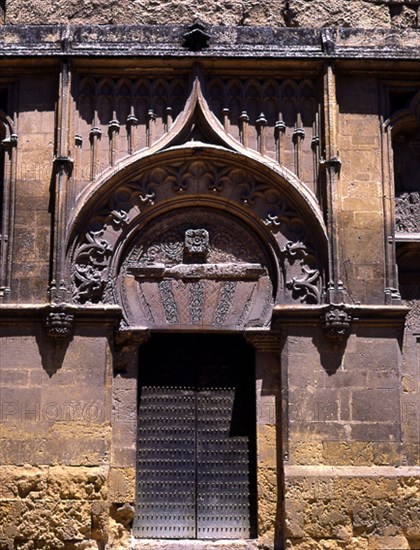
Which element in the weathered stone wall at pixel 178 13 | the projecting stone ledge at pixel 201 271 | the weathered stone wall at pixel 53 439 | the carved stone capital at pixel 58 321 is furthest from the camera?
the weathered stone wall at pixel 178 13

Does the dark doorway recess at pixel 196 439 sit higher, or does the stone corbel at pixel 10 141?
the stone corbel at pixel 10 141

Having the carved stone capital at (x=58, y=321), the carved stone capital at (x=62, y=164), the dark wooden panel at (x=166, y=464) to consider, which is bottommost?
the dark wooden panel at (x=166, y=464)

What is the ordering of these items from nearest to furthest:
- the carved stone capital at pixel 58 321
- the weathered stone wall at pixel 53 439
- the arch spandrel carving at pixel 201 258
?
the weathered stone wall at pixel 53 439
the carved stone capital at pixel 58 321
the arch spandrel carving at pixel 201 258

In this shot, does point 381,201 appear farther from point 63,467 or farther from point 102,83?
point 63,467

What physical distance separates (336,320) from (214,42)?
3.63 m

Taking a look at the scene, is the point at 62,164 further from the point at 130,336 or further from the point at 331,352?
the point at 331,352

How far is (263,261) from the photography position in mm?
12305

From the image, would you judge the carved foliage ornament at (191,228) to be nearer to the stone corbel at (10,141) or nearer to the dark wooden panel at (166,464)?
the stone corbel at (10,141)

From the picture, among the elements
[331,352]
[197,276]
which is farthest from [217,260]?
[331,352]

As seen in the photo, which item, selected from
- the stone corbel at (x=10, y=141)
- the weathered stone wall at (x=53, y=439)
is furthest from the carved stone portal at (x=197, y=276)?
the stone corbel at (x=10, y=141)

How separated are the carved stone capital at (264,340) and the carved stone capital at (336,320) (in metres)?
0.62

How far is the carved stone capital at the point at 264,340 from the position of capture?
12.0m

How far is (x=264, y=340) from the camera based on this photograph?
12.0 m

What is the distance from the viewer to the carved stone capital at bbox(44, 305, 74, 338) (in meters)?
11.6
